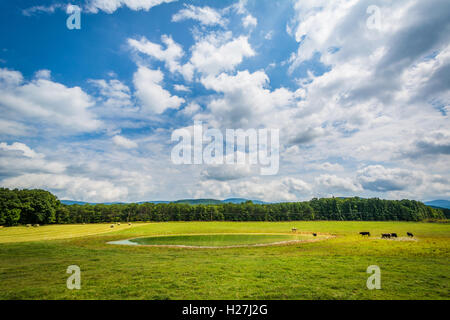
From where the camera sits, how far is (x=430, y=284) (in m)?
10.8

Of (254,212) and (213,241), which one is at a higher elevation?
(213,241)

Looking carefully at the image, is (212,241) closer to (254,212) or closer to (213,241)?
(213,241)

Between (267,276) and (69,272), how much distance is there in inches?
504
